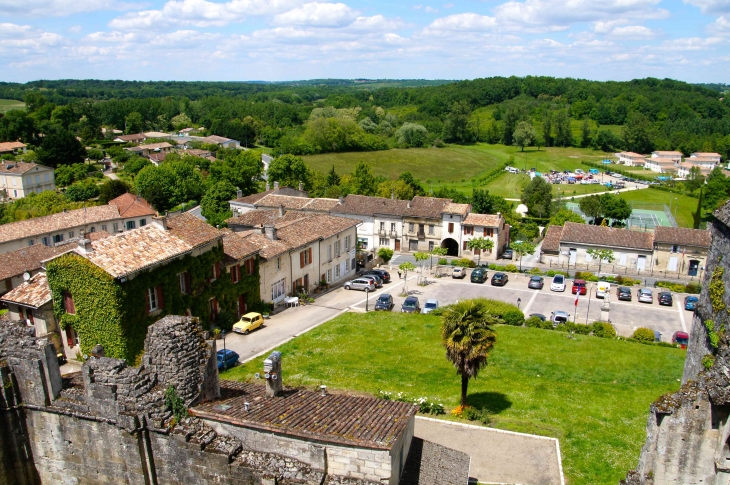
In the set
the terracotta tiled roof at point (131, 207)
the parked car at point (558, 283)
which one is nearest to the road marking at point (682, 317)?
the parked car at point (558, 283)

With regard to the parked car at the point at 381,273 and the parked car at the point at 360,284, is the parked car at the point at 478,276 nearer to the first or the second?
the parked car at the point at 381,273

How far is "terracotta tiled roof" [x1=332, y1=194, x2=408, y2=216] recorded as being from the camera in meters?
63.4

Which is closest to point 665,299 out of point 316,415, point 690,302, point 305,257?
point 690,302

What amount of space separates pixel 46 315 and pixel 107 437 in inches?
778

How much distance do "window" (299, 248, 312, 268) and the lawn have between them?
22.7ft

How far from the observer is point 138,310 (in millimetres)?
29234

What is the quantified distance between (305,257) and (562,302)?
21.5 m

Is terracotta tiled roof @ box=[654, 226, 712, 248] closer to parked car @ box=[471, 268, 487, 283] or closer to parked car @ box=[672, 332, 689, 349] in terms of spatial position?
parked car @ box=[471, 268, 487, 283]

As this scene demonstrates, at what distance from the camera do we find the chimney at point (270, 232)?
42375mm

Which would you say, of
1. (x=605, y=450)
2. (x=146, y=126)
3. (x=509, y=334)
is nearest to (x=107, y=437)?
(x=605, y=450)

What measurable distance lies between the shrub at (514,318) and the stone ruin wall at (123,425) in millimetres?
28276

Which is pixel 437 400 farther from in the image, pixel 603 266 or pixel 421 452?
pixel 603 266

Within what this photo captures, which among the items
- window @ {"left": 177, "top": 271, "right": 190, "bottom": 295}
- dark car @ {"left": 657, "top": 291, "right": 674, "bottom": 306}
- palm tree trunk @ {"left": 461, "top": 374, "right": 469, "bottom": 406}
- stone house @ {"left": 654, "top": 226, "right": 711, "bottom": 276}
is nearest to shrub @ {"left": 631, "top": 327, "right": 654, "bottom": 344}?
dark car @ {"left": 657, "top": 291, "right": 674, "bottom": 306}

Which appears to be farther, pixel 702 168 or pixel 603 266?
pixel 702 168
